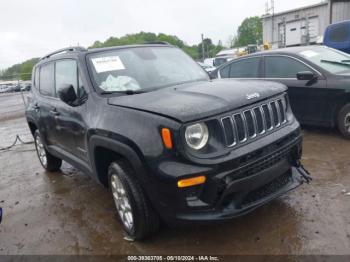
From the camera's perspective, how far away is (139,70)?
397cm

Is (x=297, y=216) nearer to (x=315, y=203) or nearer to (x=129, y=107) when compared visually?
(x=315, y=203)

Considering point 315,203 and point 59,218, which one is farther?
point 59,218

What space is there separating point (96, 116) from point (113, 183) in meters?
0.68

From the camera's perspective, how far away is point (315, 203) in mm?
3793

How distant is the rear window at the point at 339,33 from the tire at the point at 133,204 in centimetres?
1125

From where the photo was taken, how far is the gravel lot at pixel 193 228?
3193 millimetres

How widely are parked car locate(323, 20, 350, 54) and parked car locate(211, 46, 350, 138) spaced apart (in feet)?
20.3

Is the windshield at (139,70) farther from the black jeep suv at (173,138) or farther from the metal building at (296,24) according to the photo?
the metal building at (296,24)

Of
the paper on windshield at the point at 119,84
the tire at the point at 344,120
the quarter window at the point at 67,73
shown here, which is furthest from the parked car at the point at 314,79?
Result: the quarter window at the point at 67,73

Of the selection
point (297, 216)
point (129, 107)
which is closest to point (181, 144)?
point (129, 107)

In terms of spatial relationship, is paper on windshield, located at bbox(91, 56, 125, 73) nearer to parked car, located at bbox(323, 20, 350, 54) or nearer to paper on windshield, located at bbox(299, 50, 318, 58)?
paper on windshield, located at bbox(299, 50, 318, 58)

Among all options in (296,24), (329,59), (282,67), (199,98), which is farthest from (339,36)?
(296,24)

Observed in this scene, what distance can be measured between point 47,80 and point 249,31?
3779 inches

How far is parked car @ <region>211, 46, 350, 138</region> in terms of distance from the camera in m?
5.73
